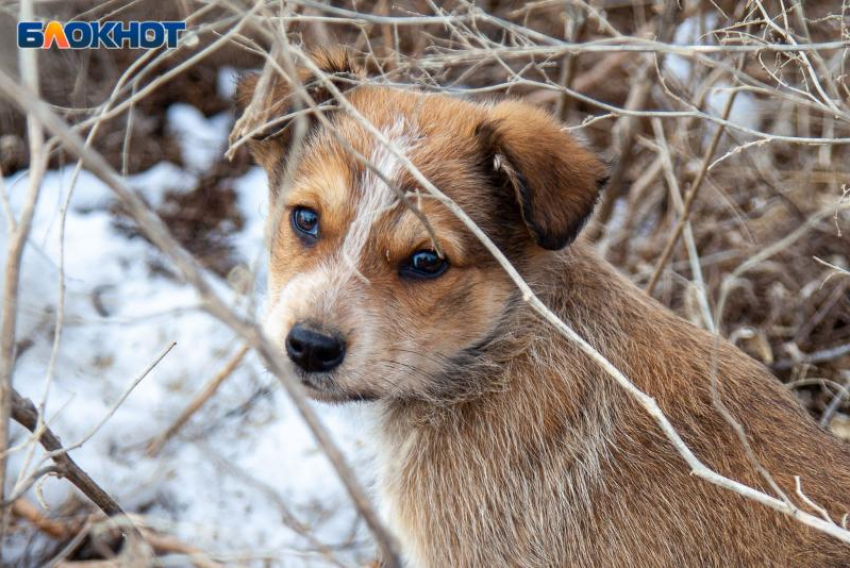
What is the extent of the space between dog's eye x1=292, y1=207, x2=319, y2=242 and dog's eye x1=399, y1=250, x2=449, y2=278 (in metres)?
0.38

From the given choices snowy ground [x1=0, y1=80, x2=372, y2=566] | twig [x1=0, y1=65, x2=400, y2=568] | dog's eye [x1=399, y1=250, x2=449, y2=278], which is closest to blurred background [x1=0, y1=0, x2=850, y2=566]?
snowy ground [x1=0, y1=80, x2=372, y2=566]

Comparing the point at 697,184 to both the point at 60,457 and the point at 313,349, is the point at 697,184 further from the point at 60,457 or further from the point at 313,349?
the point at 60,457

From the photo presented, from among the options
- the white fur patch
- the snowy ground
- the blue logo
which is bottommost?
the snowy ground

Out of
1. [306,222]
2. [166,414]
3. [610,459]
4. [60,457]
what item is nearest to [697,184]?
[610,459]

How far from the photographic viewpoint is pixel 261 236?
5918mm

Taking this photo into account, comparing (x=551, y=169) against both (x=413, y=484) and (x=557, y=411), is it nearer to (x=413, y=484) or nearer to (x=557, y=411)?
(x=557, y=411)

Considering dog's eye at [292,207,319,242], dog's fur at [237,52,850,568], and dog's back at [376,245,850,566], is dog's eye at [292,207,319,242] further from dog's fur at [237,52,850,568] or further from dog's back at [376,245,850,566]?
dog's back at [376,245,850,566]

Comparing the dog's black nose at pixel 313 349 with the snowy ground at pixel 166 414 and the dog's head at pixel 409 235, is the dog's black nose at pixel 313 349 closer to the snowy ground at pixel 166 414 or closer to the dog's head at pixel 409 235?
the dog's head at pixel 409 235

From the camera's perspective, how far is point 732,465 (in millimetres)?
3227

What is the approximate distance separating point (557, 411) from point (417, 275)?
74 cm

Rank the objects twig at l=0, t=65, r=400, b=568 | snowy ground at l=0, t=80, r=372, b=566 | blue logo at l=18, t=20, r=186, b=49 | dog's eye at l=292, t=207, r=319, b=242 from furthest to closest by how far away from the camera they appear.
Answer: snowy ground at l=0, t=80, r=372, b=566, blue logo at l=18, t=20, r=186, b=49, dog's eye at l=292, t=207, r=319, b=242, twig at l=0, t=65, r=400, b=568

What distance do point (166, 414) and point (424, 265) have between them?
2.16 m

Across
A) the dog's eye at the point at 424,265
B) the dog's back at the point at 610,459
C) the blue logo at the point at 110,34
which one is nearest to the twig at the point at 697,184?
the dog's back at the point at 610,459

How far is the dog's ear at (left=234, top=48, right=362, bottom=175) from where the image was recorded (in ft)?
11.6
